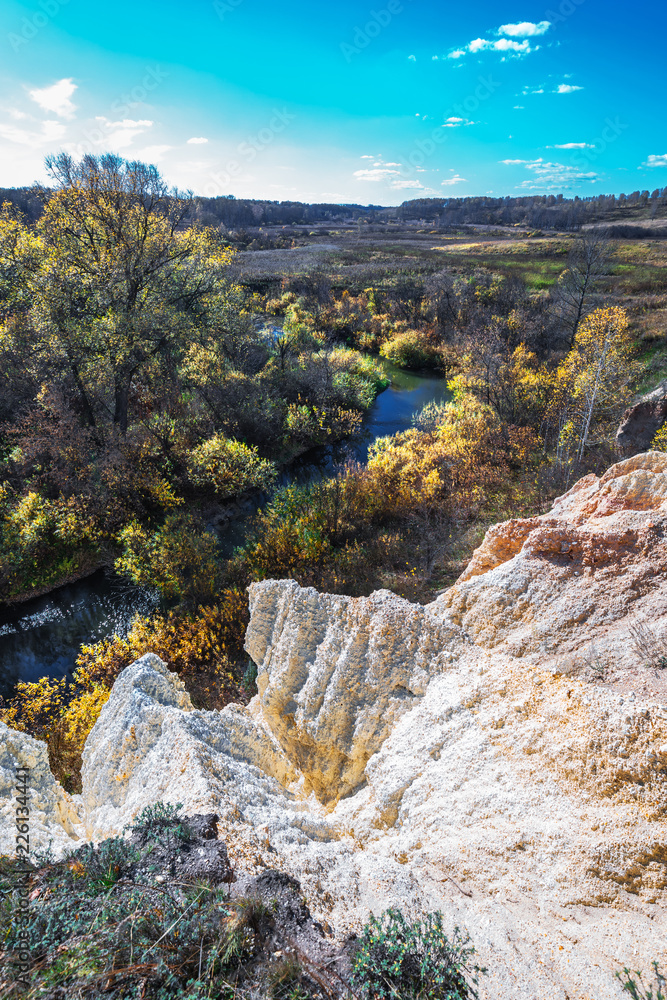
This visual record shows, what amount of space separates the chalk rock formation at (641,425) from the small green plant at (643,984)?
53.9ft

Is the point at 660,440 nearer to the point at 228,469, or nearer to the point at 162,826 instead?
the point at 228,469

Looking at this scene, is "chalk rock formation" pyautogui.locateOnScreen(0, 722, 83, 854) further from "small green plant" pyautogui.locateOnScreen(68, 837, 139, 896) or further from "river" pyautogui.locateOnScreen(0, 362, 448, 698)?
"river" pyautogui.locateOnScreen(0, 362, 448, 698)

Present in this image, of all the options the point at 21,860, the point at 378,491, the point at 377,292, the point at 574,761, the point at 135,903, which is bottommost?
the point at 378,491

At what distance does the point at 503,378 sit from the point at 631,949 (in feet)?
83.3

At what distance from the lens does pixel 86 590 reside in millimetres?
16953

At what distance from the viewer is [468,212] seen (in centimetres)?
13988

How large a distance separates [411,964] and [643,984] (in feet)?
4.97

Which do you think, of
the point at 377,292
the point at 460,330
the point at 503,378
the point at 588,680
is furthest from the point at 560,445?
the point at 377,292

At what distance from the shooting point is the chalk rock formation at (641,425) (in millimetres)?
16266

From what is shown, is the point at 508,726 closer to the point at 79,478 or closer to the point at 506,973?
the point at 506,973

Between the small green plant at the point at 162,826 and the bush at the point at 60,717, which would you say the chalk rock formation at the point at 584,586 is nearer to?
the small green plant at the point at 162,826

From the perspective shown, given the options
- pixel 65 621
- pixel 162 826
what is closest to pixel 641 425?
pixel 162 826

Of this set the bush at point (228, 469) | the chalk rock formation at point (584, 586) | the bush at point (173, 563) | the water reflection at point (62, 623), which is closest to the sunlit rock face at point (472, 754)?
the chalk rock formation at point (584, 586)

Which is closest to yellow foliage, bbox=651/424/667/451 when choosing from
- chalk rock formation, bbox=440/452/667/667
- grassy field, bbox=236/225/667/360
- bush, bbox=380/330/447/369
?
chalk rock formation, bbox=440/452/667/667
